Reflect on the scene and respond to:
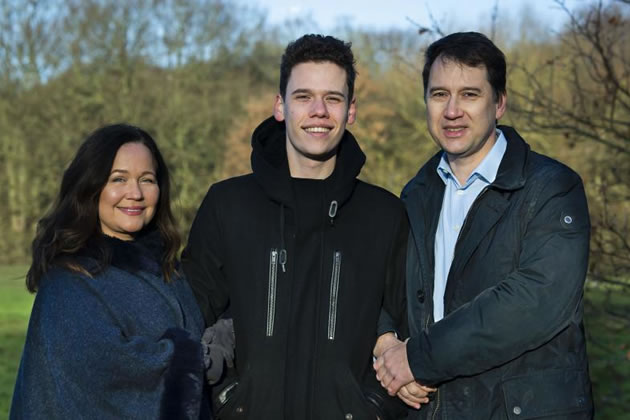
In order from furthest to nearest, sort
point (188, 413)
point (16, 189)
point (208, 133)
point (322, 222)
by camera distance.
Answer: point (208, 133)
point (16, 189)
point (322, 222)
point (188, 413)

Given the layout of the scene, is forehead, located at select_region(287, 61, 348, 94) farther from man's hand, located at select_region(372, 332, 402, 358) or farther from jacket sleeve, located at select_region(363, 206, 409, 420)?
man's hand, located at select_region(372, 332, 402, 358)

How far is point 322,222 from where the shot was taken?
350cm

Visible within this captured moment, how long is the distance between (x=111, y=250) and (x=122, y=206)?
0.22m

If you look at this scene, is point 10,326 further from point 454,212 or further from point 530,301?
point 530,301

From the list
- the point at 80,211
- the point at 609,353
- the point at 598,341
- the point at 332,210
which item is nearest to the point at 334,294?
the point at 332,210

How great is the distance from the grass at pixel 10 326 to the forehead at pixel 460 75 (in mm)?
4773

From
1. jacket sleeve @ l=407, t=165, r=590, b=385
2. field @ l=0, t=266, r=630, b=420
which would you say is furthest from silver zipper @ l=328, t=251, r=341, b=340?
field @ l=0, t=266, r=630, b=420

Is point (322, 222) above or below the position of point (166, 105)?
below

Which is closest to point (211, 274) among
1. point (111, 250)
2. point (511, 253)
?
point (111, 250)

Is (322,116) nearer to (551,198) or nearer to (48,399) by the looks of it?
(551,198)

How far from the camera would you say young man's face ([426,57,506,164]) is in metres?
3.27

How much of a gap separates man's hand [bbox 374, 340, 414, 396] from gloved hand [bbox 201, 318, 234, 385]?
0.68 metres

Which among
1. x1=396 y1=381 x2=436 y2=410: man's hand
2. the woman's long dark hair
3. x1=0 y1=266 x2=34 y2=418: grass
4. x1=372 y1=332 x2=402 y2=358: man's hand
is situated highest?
the woman's long dark hair

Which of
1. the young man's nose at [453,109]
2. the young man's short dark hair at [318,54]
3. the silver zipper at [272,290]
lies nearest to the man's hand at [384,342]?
the silver zipper at [272,290]
